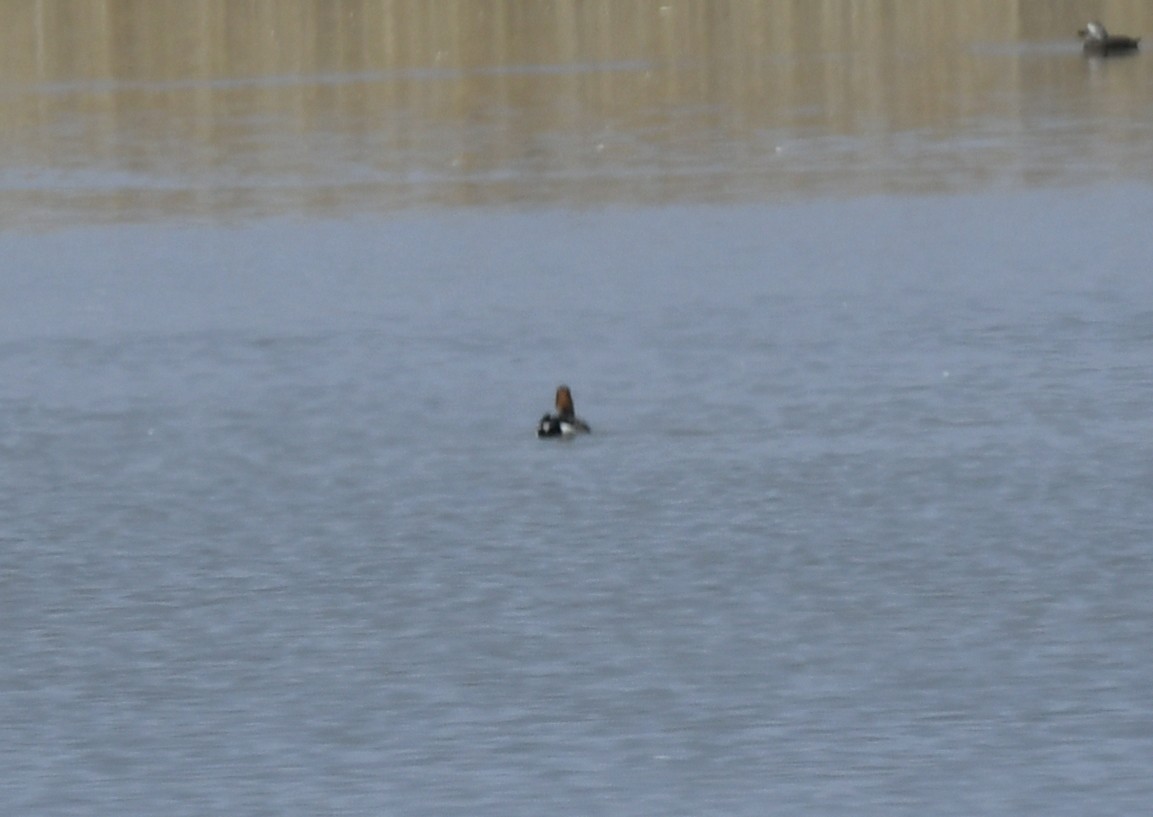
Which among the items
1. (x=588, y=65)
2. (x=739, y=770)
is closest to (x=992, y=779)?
(x=739, y=770)

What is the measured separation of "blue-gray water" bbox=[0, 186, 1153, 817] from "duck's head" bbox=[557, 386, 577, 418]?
0.68ft

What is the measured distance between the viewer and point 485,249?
92.5ft

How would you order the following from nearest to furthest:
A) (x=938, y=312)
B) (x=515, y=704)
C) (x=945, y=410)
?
(x=515, y=704) → (x=945, y=410) → (x=938, y=312)

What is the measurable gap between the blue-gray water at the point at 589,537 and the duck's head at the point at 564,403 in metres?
0.21

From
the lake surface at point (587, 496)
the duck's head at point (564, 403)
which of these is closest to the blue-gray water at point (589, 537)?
the lake surface at point (587, 496)

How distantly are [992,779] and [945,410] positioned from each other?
7.74 meters

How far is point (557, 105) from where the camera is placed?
4494cm

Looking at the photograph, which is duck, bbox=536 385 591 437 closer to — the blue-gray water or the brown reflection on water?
the blue-gray water

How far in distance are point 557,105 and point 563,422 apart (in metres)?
27.5

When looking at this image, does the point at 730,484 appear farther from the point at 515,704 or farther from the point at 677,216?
the point at 677,216

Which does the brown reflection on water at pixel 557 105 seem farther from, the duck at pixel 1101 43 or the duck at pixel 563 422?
the duck at pixel 563 422

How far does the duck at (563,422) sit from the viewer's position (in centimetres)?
1781

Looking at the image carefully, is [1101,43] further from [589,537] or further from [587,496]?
[589,537]

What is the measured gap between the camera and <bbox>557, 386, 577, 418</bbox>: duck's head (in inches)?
703
